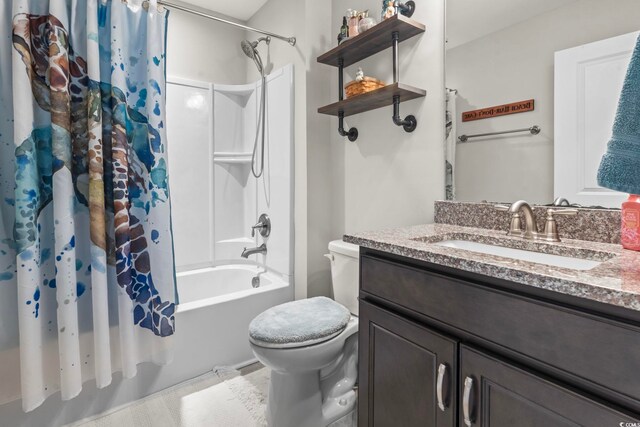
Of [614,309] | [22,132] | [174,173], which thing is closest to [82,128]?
[22,132]

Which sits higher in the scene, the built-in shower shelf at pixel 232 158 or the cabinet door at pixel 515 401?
the built-in shower shelf at pixel 232 158

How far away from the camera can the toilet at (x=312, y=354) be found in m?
1.26

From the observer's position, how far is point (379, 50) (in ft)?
5.46

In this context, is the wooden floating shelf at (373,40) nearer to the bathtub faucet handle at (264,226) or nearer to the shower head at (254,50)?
the shower head at (254,50)

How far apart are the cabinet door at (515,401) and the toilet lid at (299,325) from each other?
0.62 meters

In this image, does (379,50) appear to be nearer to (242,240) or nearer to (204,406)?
(242,240)

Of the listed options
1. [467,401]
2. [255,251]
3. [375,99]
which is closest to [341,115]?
[375,99]

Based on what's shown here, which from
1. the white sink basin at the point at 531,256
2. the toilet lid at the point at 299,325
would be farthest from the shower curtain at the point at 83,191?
the white sink basin at the point at 531,256

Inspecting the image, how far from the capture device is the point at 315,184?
201cm

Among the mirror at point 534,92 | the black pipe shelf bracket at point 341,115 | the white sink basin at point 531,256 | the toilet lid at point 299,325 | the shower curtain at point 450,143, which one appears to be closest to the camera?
the white sink basin at point 531,256

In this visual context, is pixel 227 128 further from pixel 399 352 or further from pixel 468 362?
pixel 468 362

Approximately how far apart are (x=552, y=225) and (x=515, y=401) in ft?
1.94

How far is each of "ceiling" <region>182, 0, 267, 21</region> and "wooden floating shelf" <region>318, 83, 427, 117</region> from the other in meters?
1.27

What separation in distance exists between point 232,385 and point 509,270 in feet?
5.19
